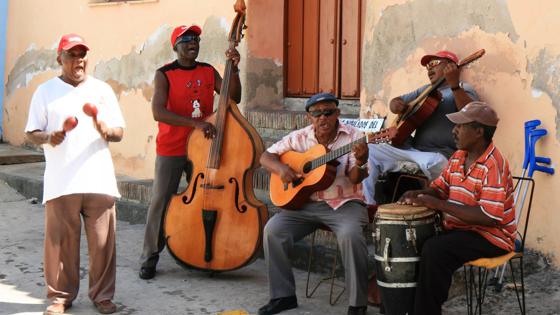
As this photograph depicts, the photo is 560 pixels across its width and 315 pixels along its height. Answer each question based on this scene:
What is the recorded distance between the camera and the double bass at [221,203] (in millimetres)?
5824

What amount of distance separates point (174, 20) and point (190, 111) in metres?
2.88

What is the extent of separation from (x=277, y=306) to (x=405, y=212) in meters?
1.19

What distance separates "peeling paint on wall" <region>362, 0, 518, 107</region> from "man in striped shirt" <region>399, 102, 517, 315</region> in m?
1.48

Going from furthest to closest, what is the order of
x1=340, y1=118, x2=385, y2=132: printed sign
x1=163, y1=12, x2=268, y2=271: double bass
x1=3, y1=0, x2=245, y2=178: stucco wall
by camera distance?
x1=3, y1=0, x2=245, y2=178: stucco wall
x1=340, y1=118, x2=385, y2=132: printed sign
x1=163, y1=12, x2=268, y2=271: double bass

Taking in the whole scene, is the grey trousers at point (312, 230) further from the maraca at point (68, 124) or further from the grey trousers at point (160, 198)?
the maraca at point (68, 124)

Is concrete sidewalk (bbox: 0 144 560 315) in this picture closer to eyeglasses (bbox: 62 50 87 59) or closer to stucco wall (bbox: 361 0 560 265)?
stucco wall (bbox: 361 0 560 265)

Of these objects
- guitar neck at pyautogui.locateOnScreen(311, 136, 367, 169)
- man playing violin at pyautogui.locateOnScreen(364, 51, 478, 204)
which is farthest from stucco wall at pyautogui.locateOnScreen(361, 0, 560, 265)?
guitar neck at pyautogui.locateOnScreen(311, 136, 367, 169)

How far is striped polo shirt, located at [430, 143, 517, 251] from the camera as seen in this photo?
14.4ft

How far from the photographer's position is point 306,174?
211 inches

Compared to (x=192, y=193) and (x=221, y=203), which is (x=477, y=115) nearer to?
(x=221, y=203)

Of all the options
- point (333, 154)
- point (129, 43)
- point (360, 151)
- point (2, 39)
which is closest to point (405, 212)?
point (360, 151)

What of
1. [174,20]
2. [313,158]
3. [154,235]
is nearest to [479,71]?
[313,158]

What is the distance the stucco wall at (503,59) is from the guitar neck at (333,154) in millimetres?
1341

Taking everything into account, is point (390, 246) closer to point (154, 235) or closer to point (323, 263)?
point (323, 263)
